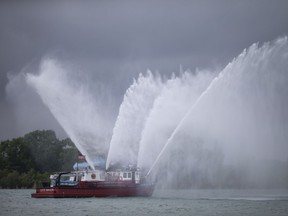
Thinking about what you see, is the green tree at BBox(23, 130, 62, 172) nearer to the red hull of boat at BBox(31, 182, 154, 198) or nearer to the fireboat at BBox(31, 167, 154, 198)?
the fireboat at BBox(31, 167, 154, 198)

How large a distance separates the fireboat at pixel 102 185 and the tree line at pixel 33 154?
64.1 meters

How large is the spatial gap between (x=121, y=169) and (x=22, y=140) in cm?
8053

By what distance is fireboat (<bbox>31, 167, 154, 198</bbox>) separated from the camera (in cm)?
7950

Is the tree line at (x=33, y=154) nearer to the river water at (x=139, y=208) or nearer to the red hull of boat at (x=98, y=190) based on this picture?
the red hull of boat at (x=98, y=190)

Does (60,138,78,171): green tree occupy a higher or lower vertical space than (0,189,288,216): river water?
higher

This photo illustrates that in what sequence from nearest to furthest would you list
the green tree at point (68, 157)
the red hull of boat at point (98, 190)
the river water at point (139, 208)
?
the river water at point (139, 208) < the red hull of boat at point (98, 190) < the green tree at point (68, 157)

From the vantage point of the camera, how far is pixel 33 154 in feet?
508

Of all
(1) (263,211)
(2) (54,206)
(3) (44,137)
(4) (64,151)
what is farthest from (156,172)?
(3) (44,137)

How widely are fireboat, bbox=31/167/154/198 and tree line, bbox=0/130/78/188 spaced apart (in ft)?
210

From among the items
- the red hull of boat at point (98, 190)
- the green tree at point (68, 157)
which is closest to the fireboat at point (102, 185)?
the red hull of boat at point (98, 190)

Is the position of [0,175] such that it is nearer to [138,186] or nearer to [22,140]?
[22,140]

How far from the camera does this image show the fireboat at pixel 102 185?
79.5 meters

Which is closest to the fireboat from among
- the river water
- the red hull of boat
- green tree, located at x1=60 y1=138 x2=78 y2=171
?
the red hull of boat

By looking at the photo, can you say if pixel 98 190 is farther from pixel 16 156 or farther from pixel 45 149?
pixel 16 156
